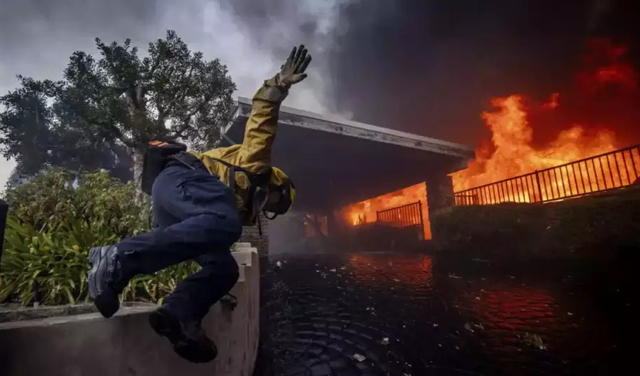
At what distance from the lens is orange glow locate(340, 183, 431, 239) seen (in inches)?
765

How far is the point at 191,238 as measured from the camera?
4.39 feet

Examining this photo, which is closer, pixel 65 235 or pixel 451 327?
pixel 65 235

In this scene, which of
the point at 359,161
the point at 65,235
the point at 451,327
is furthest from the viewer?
the point at 359,161

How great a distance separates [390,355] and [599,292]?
12.5 feet

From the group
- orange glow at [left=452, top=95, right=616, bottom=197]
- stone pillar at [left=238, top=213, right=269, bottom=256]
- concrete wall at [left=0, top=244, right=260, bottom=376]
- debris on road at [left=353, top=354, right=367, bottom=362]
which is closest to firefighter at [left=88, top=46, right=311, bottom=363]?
concrete wall at [left=0, top=244, right=260, bottom=376]

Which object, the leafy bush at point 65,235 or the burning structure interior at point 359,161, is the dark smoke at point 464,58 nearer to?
the burning structure interior at point 359,161

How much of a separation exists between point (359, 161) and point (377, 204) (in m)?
9.48

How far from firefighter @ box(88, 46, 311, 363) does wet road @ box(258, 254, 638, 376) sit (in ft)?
4.91

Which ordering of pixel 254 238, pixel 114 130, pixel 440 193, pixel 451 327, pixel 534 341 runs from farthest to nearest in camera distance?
pixel 440 193, pixel 254 238, pixel 114 130, pixel 451 327, pixel 534 341

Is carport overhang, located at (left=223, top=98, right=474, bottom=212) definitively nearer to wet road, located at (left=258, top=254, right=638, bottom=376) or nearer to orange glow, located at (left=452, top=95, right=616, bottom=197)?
orange glow, located at (left=452, top=95, right=616, bottom=197)

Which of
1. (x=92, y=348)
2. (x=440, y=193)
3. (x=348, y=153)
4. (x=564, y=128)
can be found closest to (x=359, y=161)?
(x=348, y=153)

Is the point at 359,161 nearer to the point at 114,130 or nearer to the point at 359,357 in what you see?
the point at 114,130

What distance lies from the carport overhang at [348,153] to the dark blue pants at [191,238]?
21.4 ft

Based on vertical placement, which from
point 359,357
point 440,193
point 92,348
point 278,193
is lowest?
point 359,357
